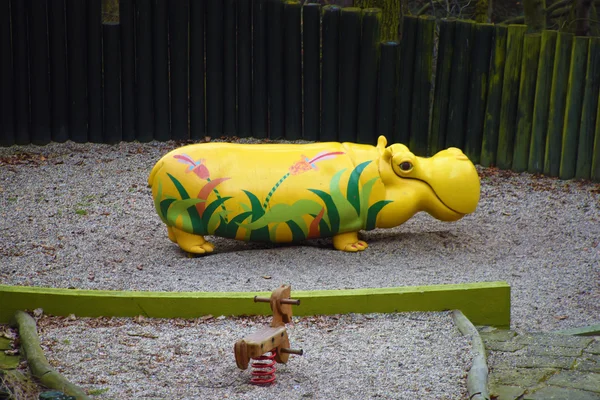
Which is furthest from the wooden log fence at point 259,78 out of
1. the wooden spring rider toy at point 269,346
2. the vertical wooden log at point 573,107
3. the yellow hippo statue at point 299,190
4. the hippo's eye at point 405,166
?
the wooden spring rider toy at point 269,346

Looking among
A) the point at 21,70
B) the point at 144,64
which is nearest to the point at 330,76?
the point at 144,64

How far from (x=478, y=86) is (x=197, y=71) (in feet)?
10.2

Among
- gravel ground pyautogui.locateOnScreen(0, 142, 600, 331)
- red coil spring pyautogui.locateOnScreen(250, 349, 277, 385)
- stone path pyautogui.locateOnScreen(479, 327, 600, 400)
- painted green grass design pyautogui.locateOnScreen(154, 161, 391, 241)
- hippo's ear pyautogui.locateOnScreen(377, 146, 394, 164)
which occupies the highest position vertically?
hippo's ear pyautogui.locateOnScreen(377, 146, 394, 164)

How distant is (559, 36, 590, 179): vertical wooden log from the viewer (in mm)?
9133

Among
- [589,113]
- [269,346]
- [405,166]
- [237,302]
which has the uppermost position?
[589,113]

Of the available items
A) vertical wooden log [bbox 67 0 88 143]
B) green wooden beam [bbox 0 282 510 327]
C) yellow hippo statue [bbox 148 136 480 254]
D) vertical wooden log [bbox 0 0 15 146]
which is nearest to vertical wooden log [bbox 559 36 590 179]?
yellow hippo statue [bbox 148 136 480 254]

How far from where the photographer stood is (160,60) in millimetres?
9961

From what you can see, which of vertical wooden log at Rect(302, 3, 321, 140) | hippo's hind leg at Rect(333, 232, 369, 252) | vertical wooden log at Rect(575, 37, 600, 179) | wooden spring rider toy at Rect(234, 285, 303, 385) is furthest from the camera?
vertical wooden log at Rect(302, 3, 321, 140)

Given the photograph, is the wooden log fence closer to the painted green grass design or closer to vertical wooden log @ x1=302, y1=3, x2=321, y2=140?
vertical wooden log @ x1=302, y1=3, x2=321, y2=140

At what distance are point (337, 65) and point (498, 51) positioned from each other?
1.76m

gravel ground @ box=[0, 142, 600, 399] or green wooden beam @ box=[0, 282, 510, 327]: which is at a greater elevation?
green wooden beam @ box=[0, 282, 510, 327]

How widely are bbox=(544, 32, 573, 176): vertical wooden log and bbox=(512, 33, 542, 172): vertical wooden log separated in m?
0.20

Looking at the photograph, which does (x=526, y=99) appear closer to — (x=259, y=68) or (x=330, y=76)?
(x=330, y=76)

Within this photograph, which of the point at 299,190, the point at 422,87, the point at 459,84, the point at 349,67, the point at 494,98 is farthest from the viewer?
the point at 349,67
